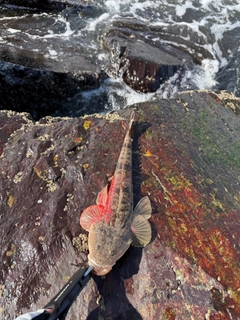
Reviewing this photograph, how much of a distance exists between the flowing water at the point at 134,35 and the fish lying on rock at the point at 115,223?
Result: 488 cm

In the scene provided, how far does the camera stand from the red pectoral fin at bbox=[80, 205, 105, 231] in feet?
11.0

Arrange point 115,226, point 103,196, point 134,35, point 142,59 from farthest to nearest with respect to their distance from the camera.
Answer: point 134,35
point 142,59
point 103,196
point 115,226

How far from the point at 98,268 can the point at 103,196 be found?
80 centimetres

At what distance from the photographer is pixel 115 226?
3.35 m

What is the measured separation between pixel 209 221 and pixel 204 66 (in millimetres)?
6853

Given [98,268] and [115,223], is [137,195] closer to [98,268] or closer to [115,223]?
[115,223]

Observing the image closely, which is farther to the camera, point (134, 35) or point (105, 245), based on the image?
point (134, 35)

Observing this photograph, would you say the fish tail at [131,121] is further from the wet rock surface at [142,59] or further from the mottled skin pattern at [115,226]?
the wet rock surface at [142,59]

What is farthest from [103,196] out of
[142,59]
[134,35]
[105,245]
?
[134,35]

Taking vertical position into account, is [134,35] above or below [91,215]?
below

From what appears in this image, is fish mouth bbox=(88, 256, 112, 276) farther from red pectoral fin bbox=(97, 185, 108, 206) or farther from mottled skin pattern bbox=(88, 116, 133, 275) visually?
red pectoral fin bbox=(97, 185, 108, 206)

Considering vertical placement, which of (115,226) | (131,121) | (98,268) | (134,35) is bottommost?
(134,35)

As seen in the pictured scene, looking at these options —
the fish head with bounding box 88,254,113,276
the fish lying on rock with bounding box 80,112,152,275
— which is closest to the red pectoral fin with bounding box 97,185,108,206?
the fish lying on rock with bounding box 80,112,152,275

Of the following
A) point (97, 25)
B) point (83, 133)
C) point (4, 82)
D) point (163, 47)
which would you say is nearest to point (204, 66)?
point (163, 47)
